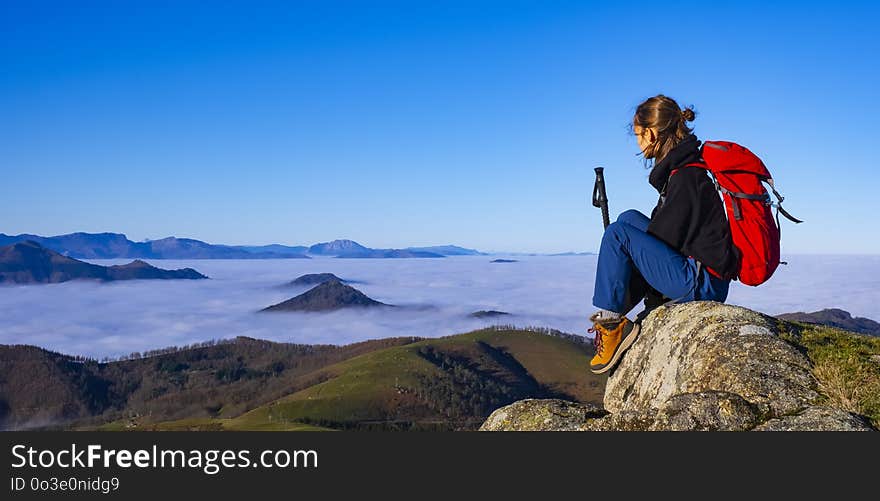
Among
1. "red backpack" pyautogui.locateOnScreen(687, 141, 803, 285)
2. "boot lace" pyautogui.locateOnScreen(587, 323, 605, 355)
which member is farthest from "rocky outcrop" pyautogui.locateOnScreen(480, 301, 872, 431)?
"red backpack" pyautogui.locateOnScreen(687, 141, 803, 285)

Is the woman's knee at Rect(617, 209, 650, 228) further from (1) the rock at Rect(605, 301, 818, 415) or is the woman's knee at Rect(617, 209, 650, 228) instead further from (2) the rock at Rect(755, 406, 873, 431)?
(2) the rock at Rect(755, 406, 873, 431)

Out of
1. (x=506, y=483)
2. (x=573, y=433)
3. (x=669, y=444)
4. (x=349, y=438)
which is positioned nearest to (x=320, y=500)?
(x=349, y=438)

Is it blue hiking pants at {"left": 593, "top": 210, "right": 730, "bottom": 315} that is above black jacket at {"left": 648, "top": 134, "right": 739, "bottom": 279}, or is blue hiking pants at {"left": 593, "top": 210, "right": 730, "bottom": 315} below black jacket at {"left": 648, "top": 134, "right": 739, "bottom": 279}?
below

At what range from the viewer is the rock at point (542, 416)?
21.2 ft

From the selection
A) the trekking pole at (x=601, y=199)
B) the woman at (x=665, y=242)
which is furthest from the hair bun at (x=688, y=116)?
the trekking pole at (x=601, y=199)

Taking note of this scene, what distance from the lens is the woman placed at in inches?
330

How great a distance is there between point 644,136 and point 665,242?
1.62m

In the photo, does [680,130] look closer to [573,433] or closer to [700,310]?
[700,310]

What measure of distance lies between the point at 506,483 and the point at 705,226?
4.98 meters

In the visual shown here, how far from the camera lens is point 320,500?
5379 millimetres

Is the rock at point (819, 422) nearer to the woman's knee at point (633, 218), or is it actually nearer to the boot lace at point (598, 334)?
the boot lace at point (598, 334)

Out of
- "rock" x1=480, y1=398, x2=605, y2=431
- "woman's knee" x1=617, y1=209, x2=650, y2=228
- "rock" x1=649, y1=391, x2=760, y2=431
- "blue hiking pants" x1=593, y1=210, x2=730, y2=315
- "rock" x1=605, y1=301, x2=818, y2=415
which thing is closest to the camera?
"rock" x1=649, y1=391, x2=760, y2=431

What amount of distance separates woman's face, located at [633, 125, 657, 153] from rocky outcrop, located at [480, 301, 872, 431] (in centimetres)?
252

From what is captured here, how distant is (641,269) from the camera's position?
9.02 meters
